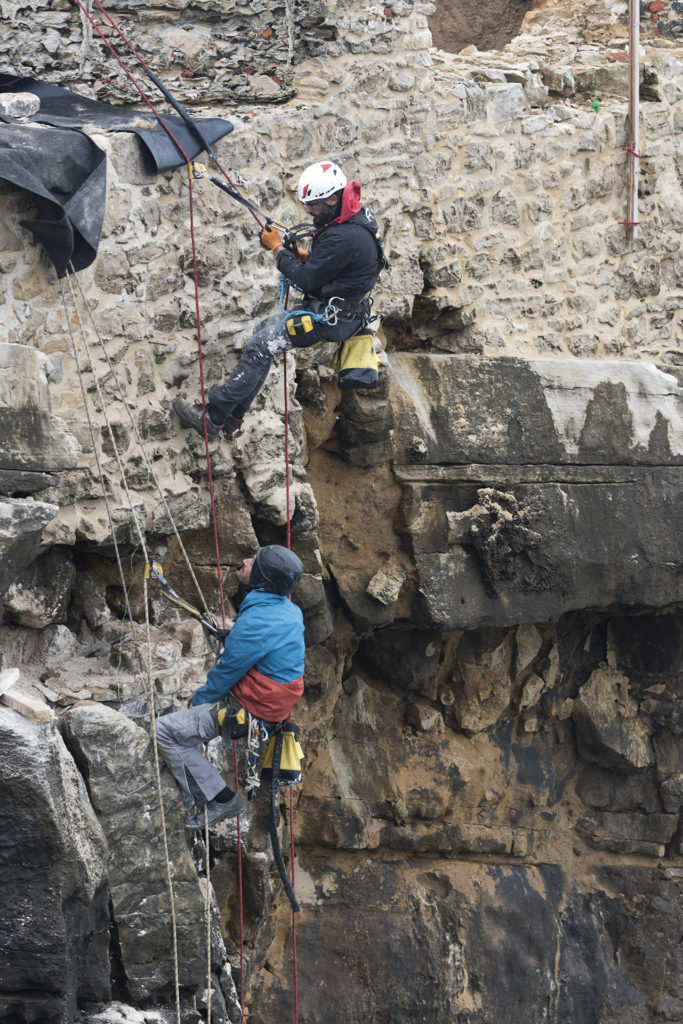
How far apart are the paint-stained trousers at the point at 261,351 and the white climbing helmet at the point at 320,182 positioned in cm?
61

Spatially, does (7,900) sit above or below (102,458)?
below

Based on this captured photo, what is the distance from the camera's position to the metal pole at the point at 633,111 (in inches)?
336

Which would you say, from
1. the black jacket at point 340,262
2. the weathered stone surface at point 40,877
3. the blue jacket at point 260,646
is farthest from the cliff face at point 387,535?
the black jacket at point 340,262

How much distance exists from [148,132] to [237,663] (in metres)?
2.98

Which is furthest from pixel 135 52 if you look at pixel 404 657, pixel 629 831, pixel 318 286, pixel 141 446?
pixel 629 831

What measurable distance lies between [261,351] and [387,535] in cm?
199

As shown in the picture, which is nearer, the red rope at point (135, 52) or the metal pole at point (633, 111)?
the red rope at point (135, 52)

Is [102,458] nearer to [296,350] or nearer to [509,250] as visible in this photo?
[296,350]

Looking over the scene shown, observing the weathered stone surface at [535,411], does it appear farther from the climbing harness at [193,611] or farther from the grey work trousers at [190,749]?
the grey work trousers at [190,749]

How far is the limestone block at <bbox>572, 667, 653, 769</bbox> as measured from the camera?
10.1 m

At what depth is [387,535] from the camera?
26.8 feet

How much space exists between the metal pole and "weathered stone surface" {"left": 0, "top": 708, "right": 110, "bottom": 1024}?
5.83 m

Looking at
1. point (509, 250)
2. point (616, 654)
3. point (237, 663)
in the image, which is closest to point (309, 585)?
point (237, 663)

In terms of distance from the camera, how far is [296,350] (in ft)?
24.7
